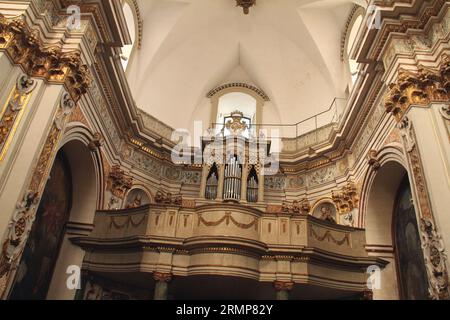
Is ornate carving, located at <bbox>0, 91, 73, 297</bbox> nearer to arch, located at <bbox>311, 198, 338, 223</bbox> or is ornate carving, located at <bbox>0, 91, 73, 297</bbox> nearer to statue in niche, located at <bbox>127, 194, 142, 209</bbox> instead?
statue in niche, located at <bbox>127, 194, 142, 209</bbox>

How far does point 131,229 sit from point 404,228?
24.1 feet

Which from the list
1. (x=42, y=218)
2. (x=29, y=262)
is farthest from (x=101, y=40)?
(x=29, y=262)

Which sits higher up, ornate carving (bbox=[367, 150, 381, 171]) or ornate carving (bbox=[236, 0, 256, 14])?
ornate carving (bbox=[236, 0, 256, 14])

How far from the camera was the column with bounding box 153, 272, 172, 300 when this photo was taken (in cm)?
936

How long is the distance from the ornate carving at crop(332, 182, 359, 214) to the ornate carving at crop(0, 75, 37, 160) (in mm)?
9137

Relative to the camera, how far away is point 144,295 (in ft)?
37.4

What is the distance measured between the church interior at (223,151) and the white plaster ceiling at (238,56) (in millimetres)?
68

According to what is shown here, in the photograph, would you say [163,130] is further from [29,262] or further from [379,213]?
[379,213]

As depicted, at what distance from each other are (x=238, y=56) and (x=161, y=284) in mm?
11664

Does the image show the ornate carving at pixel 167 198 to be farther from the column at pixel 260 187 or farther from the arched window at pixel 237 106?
the arched window at pixel 237 106

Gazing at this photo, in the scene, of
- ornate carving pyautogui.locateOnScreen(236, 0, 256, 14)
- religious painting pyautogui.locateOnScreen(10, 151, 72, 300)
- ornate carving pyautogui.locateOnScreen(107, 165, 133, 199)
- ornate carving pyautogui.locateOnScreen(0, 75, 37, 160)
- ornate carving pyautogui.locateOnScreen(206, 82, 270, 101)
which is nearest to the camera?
ornate carving pyautogui.locateOnScreen(0, 75, 37, 160)

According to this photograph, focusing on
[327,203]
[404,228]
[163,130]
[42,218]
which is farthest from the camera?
[163,130]

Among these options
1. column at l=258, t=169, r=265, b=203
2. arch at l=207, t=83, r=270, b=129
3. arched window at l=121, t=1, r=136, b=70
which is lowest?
column at l=258, t=169, r=265, b=203

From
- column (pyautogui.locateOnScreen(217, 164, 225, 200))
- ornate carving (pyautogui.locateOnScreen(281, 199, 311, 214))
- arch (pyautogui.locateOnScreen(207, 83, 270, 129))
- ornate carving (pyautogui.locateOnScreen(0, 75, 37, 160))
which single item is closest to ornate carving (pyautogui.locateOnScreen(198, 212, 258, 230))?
column (pyautogui.locateOnScreen(217, 164, 225, 200))
